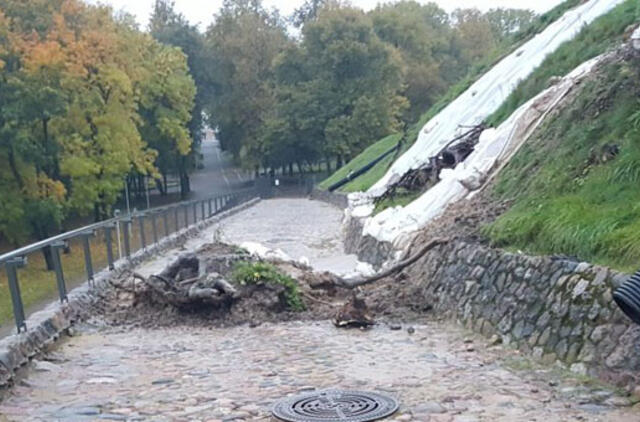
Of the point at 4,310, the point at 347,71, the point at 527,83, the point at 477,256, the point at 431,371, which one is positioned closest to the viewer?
the point at 431,371

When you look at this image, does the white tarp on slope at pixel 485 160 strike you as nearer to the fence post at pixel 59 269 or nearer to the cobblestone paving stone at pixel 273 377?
the cobblestone paving stone at pixel 273 377

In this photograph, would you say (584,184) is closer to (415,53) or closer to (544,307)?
(544,307)

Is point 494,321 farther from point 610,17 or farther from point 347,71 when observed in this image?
point 347,71

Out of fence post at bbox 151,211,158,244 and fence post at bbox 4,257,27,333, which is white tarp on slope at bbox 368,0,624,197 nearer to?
fence post at bbox 151,211,158,244

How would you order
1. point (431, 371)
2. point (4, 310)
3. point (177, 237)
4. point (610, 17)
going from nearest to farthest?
point (431, 371) < point (4, 310) < point (610, 17) < point (177, 237)

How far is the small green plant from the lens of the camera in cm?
917

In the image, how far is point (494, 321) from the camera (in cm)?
695

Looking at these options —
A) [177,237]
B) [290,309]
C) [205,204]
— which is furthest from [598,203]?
[205,204]

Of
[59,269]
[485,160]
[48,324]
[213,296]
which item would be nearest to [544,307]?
[213,296]

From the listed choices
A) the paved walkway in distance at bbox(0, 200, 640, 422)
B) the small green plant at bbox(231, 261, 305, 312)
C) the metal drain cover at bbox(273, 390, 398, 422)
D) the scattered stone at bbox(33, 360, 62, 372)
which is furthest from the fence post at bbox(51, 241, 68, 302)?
the metal drain cover at bbox(273, 390, 398, 422)

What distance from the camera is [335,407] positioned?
16.7 feet

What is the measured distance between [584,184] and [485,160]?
421 cm

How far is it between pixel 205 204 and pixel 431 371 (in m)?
20.4

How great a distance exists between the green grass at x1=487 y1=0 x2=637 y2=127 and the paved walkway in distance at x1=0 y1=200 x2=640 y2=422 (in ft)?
25.5
